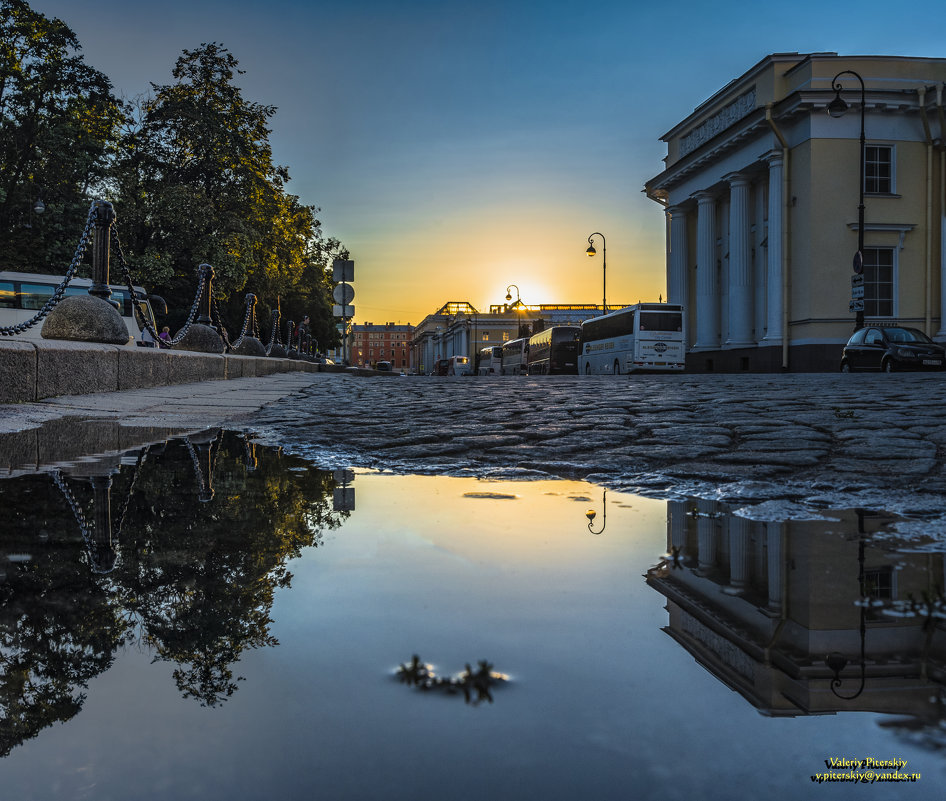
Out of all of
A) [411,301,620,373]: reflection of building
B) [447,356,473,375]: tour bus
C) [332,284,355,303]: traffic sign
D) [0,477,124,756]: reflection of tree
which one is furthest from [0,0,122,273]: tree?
[411,301,620,373]: reflection of building

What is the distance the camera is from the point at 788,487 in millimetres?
3354

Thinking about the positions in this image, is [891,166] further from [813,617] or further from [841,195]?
[813,617]

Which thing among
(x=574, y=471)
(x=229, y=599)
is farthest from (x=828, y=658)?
(x=574, y=471)

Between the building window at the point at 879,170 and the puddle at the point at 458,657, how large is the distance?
98.5 feet

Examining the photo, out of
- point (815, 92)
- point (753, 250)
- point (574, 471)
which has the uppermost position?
point (815, 92)

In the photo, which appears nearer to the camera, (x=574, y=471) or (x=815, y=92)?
(x=574, y=471)

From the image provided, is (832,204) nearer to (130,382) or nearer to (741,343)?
(741,343)

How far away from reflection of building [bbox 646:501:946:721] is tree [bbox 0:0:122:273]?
2873 centimetres

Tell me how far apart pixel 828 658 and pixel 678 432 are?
4079mm

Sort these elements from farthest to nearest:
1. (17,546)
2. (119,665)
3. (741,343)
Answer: (741,343) → (17,546) → (119,665)

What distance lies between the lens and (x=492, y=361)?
65.8 m

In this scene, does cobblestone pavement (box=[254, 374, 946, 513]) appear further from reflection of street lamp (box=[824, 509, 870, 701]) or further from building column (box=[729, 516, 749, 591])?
reflection of street lamp (box=[824, 509, 870, 701])

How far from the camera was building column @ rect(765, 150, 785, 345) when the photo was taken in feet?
94.9

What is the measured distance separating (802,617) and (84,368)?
290 inches
